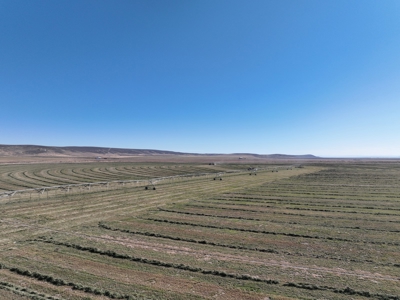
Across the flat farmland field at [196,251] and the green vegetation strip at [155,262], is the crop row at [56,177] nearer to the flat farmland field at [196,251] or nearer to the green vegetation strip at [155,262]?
the flat farmland field at [196,251]

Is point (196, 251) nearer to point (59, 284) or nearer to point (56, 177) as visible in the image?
point (59, 284)

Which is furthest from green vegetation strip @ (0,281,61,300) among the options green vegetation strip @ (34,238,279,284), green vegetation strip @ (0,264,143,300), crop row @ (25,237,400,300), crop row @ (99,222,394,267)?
crop row @ (99,222,394,267)

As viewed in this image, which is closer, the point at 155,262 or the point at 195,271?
the point at 195,271

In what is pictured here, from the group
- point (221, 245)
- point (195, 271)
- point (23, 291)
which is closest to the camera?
point (23, 291)

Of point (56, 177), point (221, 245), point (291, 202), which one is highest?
point (56, 177)

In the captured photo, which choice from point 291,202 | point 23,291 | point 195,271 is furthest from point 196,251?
point 291,202

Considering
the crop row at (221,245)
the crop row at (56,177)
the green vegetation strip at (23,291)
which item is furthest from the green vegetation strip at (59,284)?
the crop row at (56,177)

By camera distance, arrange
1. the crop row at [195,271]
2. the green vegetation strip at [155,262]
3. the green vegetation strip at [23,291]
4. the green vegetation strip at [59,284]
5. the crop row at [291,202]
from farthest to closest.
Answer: the crop row at [291,202], the green vegetation strip at [155,262], the crop row at [195,271], the green vegetation strip at [59,284], the green vegetation strip at [23,291]

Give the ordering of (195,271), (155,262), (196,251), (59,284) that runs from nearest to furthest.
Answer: (59,284), (195,271), (155,262), (196,251)

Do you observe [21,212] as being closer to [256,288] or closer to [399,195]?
[256,288]

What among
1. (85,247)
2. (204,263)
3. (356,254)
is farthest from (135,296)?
(356,254)

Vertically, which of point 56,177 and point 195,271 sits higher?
point 56,177
